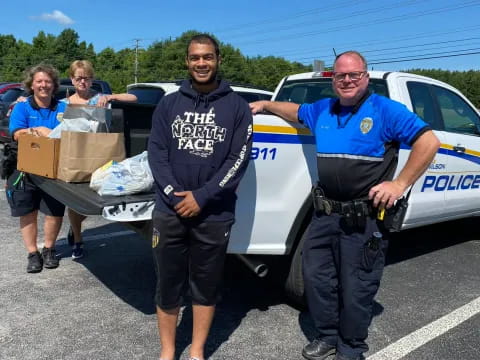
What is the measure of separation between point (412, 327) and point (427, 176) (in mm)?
1408

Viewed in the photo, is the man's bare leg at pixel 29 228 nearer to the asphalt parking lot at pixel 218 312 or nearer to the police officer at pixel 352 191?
the asphalt parking lot at pixel 218 312

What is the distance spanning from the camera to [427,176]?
437cm

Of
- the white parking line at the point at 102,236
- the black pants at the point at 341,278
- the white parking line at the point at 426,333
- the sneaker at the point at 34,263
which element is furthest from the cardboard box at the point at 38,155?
the white parking line at the point at 426,333

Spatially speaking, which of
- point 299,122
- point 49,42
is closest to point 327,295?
point 299,122

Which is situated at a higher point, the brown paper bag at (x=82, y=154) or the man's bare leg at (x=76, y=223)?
the brown paper bag at (x=82, y=154)

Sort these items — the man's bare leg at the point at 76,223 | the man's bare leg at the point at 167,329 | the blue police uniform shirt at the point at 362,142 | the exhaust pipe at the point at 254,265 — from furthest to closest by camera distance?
the man's bare leg at the point at 76,223
the exhaust pipe at the point at 254,265
the man's bare leg at the point at 167,329
the blue police uniform shirt at the point at 362,142

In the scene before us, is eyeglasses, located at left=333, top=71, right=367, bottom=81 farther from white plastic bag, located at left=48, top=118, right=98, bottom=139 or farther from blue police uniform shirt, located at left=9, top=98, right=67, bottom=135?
blue police uniform shirt, located at left=9, top=98, right=67, bottom=135

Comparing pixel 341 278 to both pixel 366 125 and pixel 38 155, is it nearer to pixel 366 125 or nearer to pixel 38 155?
pixel 366 125

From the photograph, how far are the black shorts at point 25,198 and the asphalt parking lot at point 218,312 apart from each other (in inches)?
21.8

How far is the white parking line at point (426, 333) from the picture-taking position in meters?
3.18

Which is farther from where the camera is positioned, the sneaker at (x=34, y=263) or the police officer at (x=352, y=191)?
the sneaker at (x=34, y=263)

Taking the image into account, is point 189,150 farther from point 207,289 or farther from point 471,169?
point 471,169

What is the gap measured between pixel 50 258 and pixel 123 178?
6.17ft

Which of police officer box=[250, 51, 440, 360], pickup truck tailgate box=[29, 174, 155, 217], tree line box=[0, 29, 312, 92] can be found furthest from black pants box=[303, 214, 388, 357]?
tree line box=[0, 29, 312, 92]
